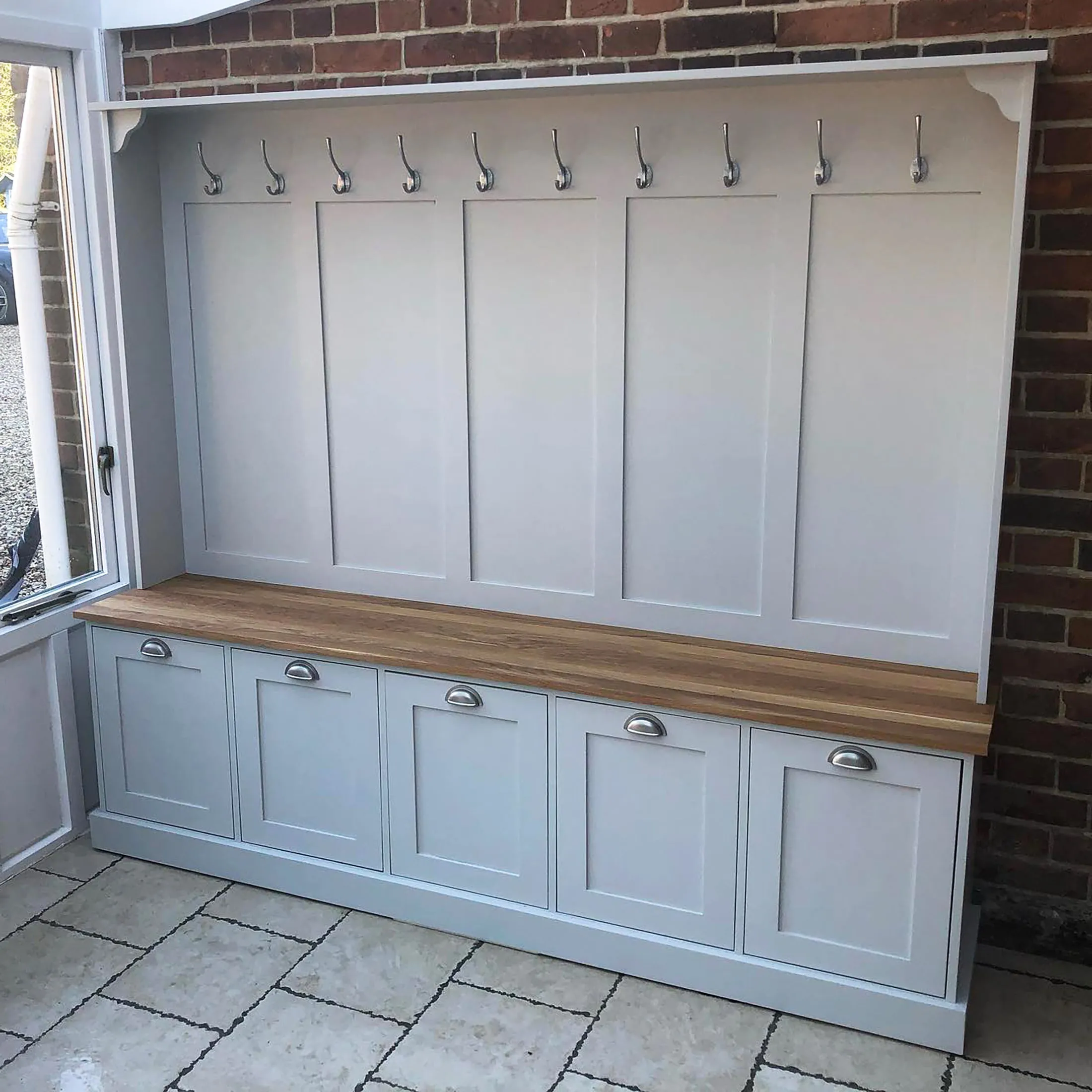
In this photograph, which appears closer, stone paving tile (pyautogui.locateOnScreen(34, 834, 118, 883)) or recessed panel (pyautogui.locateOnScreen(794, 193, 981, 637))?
recessed panel (pyautogui.locateOnScreen(794, 193, 981, 637))

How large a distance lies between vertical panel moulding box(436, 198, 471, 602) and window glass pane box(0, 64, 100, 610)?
1.08 meters

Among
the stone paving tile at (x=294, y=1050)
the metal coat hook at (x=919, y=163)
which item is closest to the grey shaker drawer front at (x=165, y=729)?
the stone paving tile at (x=294, y=1050)

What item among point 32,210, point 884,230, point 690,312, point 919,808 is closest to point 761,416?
point 690,312

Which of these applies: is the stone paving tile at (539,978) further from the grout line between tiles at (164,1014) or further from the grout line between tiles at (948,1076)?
the grout line between tiles at (948,1076)

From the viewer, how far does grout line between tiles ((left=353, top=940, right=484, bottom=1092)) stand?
257cm

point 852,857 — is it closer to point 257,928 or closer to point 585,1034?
point 585,1034

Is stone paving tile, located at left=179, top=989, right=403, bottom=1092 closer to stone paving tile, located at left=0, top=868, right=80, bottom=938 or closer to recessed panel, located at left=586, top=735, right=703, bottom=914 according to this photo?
recessed panel, located at left=586, top=735, right=703, bottom=914

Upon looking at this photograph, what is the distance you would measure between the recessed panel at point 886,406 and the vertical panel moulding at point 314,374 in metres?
1.34

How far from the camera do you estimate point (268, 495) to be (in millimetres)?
3543

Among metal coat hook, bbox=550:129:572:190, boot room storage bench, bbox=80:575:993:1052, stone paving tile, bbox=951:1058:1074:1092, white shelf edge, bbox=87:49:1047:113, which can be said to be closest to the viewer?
white shelf edge, bbox=87:49:1047:113

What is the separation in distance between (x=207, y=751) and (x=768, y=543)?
5.27ft

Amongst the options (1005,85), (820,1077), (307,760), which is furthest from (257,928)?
(1005,85)

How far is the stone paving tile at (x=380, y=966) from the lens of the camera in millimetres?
2824

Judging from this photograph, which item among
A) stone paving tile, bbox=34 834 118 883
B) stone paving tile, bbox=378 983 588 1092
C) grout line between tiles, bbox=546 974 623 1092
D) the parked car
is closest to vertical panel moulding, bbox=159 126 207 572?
stone paving tile, bbox=34 834 118 883
